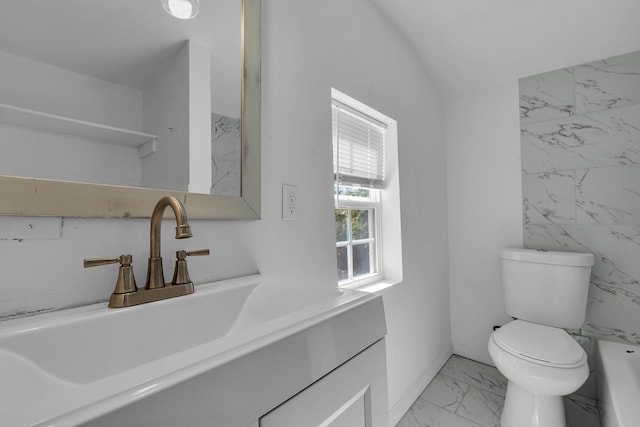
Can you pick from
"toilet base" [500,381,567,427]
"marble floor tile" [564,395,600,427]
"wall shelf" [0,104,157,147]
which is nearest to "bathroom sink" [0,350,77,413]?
"wall shelf" [0,104,157,147]

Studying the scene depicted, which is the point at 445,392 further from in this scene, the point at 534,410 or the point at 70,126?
the point at 70,126

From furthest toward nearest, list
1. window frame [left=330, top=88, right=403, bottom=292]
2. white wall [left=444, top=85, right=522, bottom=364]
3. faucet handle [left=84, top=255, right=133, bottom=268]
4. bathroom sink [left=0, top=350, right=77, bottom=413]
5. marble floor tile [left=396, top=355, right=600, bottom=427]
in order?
1. white wall [left=444, top=85, right=522, bottom=364]
2. window frame [left=330, top=88, right=403, bottom=292]
3. marble floor tile [left=396, top=355, right=600, bottom=427]
4. faucet handle [left=84, top=255, right=133, bottom=268]
5. bathroom sink [left=0, top=350, right=77, bottom=413]

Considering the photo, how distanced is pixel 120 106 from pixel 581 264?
215cm

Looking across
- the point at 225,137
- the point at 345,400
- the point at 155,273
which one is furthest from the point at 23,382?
the point at 225,137

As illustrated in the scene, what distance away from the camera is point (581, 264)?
1.62 meters

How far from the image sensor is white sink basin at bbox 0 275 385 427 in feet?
0.95

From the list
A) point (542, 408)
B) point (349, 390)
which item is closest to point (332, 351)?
point (349, 390)

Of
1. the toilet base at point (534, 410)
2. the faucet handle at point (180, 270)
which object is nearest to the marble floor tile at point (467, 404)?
the toilet base at point (534, 410)

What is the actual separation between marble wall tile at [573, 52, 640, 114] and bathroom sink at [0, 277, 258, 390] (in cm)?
238

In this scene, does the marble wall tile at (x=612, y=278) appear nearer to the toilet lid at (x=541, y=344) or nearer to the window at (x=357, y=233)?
the toilet lid at (x=541, y=344)

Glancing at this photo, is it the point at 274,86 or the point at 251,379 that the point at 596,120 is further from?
the point at 251,379

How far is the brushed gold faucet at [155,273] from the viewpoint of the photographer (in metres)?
0.57

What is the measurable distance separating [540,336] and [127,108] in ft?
6.23

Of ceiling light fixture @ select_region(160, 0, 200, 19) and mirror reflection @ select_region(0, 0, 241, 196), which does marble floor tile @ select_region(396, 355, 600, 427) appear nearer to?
mirror reflection @ select_region(0, 0, 241, 196)
